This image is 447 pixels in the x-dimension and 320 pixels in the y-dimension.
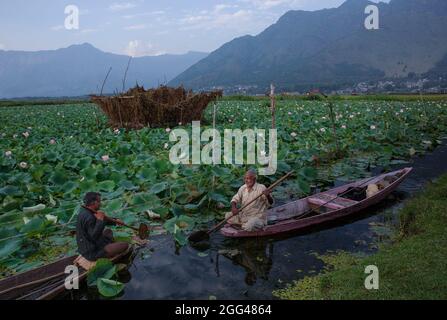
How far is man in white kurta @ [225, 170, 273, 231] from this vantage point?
5531mm

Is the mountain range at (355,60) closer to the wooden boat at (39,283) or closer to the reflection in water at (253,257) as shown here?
the reflection in water at (253,257)

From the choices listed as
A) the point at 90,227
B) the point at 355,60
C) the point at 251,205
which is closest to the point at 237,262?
the point at 251,205

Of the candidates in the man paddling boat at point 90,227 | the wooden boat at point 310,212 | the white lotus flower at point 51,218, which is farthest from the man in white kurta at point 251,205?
the white lotus flower at point 51,218

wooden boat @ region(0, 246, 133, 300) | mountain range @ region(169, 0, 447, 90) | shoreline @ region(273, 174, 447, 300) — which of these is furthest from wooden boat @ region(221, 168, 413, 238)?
mountain range @ region(169, 0, 447, 90)

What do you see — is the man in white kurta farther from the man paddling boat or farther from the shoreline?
the man paddling boat

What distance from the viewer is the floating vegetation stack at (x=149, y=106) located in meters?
14.7

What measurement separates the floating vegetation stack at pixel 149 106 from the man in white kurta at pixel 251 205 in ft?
31.0

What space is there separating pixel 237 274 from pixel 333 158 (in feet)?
21.8

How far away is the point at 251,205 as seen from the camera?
5734mm

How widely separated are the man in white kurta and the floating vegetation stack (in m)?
9.45
